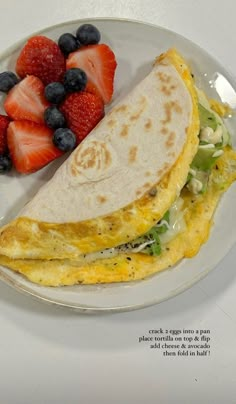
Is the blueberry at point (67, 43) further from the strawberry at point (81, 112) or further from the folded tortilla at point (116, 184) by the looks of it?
the folded tortilla at point (116, 184)

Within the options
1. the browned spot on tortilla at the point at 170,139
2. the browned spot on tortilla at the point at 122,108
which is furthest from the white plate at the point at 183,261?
the browned spot on tortilla at the point at 170,139

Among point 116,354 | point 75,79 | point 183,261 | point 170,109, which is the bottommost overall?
point 116,354

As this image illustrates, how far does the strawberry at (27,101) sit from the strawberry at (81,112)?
7cm

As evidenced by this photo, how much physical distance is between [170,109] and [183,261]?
382 mm

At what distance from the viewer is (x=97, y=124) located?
1540mm

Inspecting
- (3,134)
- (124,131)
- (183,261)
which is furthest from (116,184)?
(3,134)

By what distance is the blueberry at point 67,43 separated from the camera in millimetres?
1562

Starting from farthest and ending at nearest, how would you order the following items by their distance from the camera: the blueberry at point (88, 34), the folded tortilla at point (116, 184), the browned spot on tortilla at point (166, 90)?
the blueberry at point (88, 34)
the browned spot on tortilla at point (166, 90)
the folded tortilla at point (116, 184)

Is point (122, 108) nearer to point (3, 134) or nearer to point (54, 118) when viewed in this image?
point (54, 118)

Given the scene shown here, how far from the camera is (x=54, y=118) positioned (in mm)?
1491

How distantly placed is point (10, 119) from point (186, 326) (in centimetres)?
72

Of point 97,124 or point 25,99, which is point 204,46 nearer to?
point 97,124

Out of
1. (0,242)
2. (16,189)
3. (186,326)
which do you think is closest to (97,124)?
(16,189)

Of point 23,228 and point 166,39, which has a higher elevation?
point 166,39
